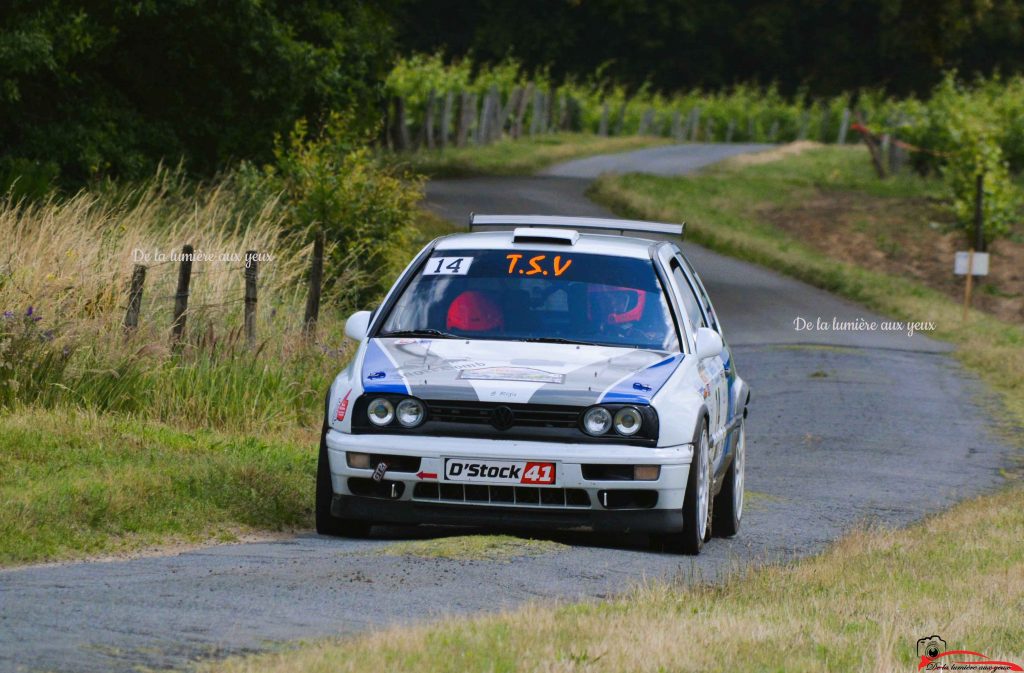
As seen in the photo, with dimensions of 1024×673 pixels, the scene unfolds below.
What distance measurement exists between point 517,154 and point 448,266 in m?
43.3

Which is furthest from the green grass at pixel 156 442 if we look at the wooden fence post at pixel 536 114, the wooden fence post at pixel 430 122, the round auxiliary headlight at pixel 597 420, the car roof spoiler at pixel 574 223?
the wooden fence post at pixel 536 114

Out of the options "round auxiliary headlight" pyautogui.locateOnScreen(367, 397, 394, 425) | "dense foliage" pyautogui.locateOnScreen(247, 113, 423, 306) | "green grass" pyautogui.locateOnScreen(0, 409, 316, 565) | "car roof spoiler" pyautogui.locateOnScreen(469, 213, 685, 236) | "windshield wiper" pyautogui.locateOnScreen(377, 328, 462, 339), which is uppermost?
"car roof spoiler" pyautogui.locateOnScreen(469, 213, 685, 236)

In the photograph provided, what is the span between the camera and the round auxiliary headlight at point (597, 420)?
8.95 m

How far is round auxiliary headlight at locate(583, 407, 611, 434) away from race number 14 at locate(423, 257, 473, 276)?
5.40 ft

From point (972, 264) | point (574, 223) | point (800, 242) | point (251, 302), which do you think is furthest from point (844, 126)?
point (574, 223)

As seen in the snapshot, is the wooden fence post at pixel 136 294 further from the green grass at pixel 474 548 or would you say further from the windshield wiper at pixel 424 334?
the green grass at pixel 474 548

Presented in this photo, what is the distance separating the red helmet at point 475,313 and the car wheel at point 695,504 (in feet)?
4.39

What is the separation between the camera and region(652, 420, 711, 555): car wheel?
9141 mm

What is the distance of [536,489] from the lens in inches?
355

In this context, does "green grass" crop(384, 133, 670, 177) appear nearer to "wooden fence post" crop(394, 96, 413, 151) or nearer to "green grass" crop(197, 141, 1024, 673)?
"wooden fence post" crop(394, 96, 413, 151)

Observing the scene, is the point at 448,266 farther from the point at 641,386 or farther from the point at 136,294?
the point at 136,294

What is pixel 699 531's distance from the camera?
9.43 meters

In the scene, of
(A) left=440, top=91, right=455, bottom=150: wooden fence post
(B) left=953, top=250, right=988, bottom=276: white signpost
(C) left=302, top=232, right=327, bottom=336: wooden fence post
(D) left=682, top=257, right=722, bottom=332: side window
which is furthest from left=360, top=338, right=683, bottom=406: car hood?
(A) left=440, top=91, right=455, bottom=150: wooden fence post

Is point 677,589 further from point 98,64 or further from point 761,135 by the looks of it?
point 761,135
